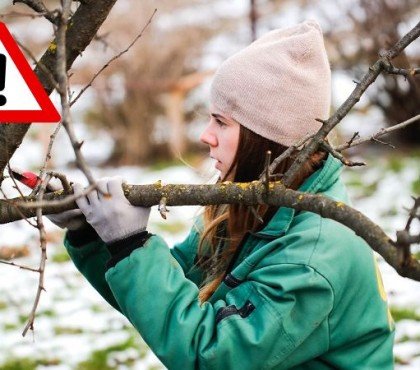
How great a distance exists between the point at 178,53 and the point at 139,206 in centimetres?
931

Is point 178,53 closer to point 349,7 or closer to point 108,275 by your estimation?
point 349,7

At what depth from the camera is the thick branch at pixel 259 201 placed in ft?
4.40

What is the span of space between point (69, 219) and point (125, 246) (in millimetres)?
294

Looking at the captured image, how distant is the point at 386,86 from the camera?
8188 mm

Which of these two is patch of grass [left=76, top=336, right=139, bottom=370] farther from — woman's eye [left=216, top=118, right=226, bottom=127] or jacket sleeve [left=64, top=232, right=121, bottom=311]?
woman's eye [left=216, top=118, right=226, bottom=127]

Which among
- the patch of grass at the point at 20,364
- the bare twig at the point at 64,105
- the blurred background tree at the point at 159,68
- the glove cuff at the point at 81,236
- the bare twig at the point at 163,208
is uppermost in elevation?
the bare twig at the point at 64,105

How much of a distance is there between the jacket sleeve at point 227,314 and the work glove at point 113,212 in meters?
0.06

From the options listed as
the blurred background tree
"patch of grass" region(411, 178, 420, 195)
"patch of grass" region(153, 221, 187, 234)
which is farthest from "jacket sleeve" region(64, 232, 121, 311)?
the blurred background tree

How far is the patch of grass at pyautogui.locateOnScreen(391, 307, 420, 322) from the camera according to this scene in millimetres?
3742

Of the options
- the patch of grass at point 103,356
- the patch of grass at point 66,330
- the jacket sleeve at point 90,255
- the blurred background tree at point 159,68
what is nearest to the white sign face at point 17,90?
the jacket sleeve at point 90,255

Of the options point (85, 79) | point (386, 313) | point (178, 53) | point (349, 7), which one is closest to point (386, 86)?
point (349, 7)

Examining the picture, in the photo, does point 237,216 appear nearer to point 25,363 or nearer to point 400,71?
point 400,71

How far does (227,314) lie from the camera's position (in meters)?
1.63

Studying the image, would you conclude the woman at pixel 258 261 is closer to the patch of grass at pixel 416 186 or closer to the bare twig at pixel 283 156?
the bare twig at pixel 283 156
